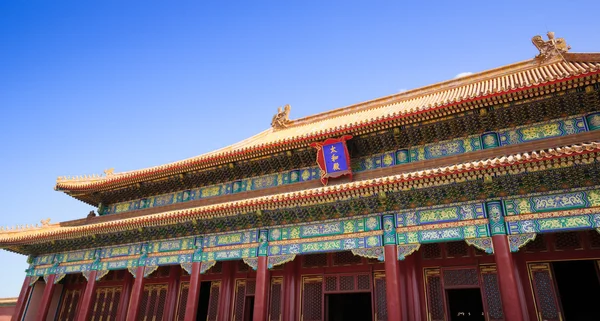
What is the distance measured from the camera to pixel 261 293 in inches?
387

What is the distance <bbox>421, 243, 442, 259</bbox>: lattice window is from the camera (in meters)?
9.59

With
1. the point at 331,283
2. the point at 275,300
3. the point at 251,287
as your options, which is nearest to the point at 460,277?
the point at 331,283

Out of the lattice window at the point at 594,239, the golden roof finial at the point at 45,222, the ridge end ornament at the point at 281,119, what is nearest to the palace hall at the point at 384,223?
the lattice window at the point at 594,239

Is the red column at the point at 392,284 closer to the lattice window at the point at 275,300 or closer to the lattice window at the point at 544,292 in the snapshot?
the lattice window at the point at 544,292

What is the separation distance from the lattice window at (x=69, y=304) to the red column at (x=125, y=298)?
2.70 meters

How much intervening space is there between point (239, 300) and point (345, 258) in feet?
12.2

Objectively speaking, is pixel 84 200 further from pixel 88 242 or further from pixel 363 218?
pixel 363 218

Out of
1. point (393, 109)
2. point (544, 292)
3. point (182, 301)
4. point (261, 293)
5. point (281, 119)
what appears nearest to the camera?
point (544, 292)

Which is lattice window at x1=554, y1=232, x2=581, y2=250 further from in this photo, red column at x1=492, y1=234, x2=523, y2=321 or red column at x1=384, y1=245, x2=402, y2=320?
red column at x1=384, y1=245, x2=402, y2=320

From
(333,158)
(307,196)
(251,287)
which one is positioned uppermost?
(333,158)

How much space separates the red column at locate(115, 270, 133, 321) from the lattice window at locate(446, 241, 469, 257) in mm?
10633

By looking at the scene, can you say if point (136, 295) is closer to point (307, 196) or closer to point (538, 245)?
point (307, 196)

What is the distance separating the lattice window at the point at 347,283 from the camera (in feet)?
34.2

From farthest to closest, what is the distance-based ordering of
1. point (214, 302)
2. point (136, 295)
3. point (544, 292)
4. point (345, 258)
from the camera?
point (214, 302) → point (136, 295) → point (345, 258) → point (544, 292)
